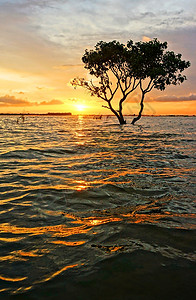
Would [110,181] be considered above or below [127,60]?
below

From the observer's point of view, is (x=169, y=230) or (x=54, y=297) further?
(x=169, y=230)

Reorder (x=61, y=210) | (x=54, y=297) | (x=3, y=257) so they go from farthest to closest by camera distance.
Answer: (x=61, y=210)
(x=3, y=257)
(x=54, y=297)

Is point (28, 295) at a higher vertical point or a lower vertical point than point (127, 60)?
lower

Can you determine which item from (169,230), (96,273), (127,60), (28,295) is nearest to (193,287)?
(96,273)

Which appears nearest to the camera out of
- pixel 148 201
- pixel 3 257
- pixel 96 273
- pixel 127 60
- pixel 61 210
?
pixel 96 273

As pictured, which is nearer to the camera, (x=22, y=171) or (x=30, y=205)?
(x=30, y=205)

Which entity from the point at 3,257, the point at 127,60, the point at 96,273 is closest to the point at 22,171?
the point at 3,257


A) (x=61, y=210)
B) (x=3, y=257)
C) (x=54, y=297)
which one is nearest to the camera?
(x=54, y=297)

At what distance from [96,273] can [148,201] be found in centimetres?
255

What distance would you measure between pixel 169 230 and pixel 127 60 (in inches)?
1486

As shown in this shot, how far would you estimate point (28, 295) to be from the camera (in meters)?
2.11

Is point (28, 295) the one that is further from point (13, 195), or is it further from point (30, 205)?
point (13, 195)

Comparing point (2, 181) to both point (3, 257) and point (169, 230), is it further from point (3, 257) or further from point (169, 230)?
point (169, 230)

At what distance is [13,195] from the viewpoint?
5.00m
